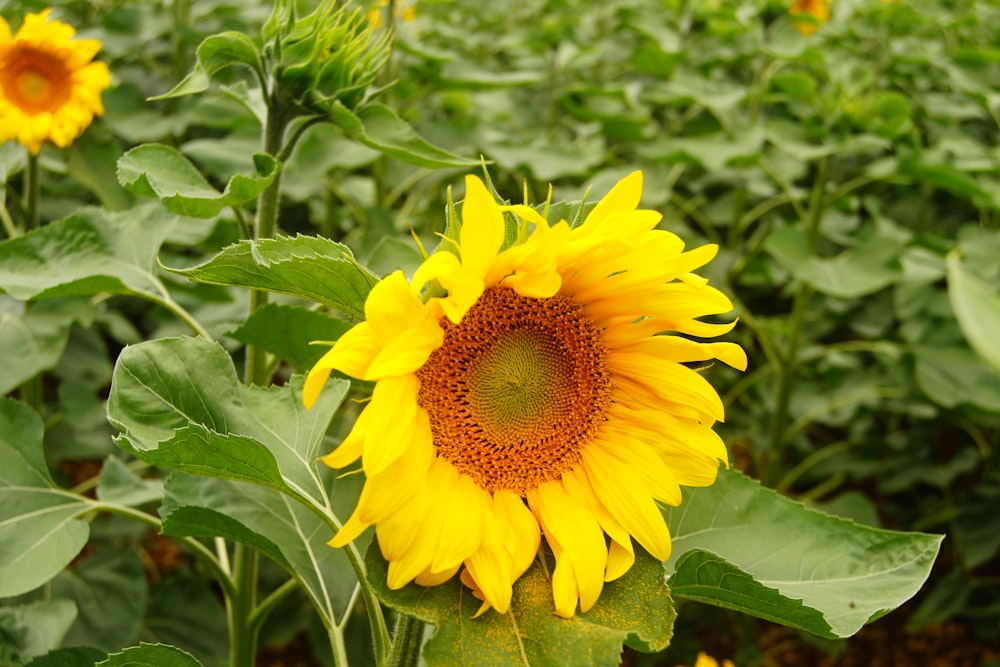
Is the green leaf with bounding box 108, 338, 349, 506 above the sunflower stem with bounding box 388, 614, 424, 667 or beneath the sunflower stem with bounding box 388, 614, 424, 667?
above

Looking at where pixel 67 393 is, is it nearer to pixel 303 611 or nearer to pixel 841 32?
pixel 303 611

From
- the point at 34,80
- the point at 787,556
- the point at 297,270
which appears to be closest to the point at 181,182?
the point at 297,270

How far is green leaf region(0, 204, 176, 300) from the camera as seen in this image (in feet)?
3.69

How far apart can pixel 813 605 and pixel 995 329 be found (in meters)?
0.56

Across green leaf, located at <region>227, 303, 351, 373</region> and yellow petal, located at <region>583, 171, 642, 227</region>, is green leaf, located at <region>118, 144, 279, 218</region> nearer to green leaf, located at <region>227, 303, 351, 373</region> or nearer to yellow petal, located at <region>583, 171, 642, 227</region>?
green leaf, located at <region>227, 303, 351, 373</region>

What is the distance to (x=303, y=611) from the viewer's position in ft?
6.97

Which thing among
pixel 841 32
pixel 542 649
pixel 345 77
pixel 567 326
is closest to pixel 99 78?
pixel 345 77

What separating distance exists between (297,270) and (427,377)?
13 cm

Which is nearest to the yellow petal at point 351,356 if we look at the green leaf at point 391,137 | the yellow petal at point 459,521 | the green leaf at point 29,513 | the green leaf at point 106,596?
the yellow petal at point 459,521

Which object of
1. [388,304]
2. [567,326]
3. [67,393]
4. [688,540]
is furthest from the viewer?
[67,393]

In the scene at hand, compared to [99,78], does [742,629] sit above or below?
below

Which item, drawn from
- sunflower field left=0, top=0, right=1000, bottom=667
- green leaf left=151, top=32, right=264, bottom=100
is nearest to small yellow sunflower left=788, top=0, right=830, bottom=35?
sunflower field left=0, top=0, right=1000, bottom=667

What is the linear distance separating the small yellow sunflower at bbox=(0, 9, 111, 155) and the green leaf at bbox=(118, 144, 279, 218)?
2.43ft

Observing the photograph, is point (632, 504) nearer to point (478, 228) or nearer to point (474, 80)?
point (478, 228)
